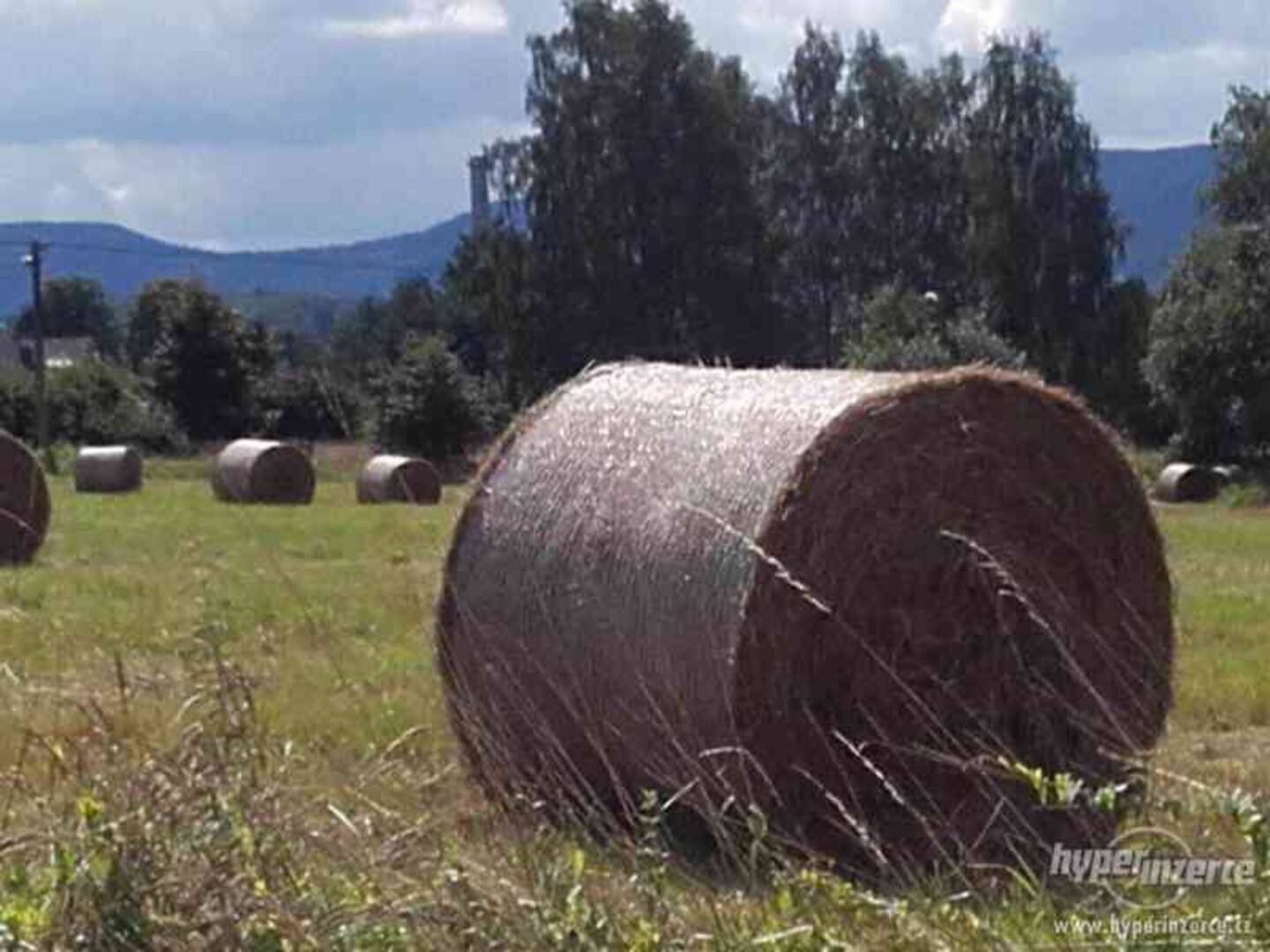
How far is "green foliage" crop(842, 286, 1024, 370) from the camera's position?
4112 cm

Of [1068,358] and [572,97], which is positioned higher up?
[572,97]

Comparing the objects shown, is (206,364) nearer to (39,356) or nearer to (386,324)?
(39,356)

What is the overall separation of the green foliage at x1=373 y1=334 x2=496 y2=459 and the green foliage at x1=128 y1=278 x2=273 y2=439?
16167 mm

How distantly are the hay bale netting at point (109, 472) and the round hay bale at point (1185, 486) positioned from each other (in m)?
17.9

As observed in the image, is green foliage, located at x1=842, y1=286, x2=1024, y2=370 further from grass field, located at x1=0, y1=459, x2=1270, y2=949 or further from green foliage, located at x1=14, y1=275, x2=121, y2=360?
green foliage, located at x1=14, y1=275, x2=121, y2=360

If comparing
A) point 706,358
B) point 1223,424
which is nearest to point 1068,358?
point 1223,424

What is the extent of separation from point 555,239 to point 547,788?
48.6 metres

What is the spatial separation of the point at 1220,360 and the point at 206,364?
76.2 feet

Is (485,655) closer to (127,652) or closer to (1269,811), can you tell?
(127,652)

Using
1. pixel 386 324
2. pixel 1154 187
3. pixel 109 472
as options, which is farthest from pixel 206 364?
pixel 1154 187

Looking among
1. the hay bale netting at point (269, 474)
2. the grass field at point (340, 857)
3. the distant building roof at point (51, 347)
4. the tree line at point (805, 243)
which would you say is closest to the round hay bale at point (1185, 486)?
the tree line at point (805, 243)

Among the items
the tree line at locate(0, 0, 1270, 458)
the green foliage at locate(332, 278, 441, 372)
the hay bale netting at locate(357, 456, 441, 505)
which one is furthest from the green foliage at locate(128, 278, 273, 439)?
the hay bale netting at locate(357, 456, 441, 505)

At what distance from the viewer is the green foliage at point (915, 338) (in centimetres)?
4112

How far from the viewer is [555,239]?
56.3m
